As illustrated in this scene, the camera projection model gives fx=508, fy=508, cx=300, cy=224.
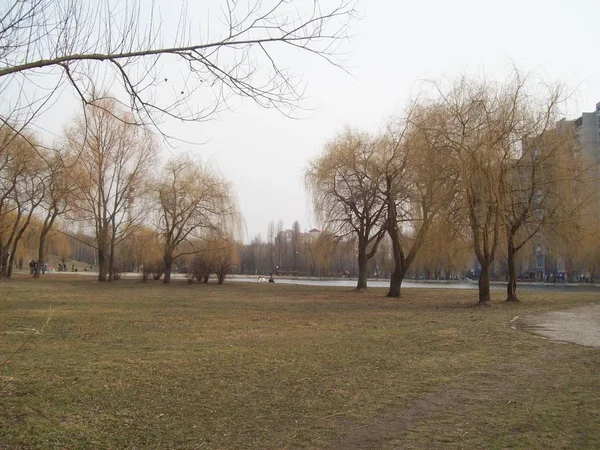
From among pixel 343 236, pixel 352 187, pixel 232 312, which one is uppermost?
pixel 352 187

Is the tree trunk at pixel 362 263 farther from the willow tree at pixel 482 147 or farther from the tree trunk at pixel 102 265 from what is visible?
the tree trunk at pixel 102 265

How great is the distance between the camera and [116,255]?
143 ft

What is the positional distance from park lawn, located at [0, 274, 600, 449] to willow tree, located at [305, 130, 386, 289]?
16517 millimetres

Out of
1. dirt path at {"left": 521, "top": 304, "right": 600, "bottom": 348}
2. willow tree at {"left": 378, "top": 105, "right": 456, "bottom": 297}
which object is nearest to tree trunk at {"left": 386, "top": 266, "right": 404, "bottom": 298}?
willow tree at {"left": 378, "top": 105, "right": 456, "bottom": 297}

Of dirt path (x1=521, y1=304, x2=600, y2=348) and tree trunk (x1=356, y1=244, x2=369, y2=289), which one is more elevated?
tree trunk (x1=356, y1=244, x2=369, y2=289)

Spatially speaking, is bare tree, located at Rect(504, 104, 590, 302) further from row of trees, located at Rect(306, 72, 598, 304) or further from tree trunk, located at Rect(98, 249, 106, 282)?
tree trunk, located at Rect(98, 249, 106, 282)

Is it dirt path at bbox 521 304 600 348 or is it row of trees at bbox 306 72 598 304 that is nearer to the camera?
dirt path at bbox 521 304 600 348

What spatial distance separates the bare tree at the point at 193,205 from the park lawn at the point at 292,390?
2407 centimetres

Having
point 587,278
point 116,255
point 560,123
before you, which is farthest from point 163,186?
point 587,278

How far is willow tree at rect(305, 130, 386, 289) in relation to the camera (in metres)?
26.5

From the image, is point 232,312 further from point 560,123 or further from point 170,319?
point 560,123

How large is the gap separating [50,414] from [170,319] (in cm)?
849

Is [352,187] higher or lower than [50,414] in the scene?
higher

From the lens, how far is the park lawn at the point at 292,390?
4.02 meters
